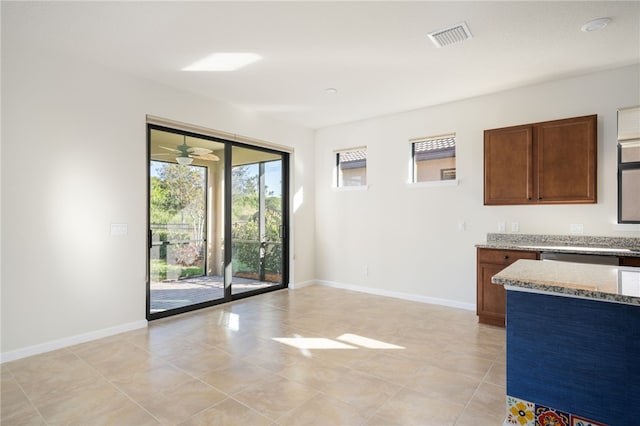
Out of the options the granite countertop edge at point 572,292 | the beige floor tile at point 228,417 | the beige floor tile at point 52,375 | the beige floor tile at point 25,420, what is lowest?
the beige floor tile at point 52,375

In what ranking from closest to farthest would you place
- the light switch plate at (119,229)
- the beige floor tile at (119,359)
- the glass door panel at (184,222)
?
the beige floor tile at (119,359) → the light switch plate at (119,229) → the glass door panel at (184,222)

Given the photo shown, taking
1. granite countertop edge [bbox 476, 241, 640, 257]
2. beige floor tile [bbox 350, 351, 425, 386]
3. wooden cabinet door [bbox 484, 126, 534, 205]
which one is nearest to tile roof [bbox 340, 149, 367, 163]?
wooden cabinet door [bbox 484, 126, 534, 205]

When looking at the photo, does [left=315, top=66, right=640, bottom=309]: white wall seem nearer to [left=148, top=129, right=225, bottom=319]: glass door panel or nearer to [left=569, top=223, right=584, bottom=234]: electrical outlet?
[left=569, top=223, right=584, bottom=234]: electrical outlet

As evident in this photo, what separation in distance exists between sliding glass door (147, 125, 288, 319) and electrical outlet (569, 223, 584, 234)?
402cm

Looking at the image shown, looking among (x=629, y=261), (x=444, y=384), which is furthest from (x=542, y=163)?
(x=444, y=384)

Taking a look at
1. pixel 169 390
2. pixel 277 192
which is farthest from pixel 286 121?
pixel 169 390

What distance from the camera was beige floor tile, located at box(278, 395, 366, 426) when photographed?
2.09m

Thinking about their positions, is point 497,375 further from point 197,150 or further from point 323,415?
point 197,150

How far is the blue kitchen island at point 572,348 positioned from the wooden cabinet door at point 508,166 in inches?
86.4

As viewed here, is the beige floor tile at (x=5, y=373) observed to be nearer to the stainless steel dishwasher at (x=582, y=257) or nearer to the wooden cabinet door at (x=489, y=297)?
the wooden cabinet door at (x=489, y=297)

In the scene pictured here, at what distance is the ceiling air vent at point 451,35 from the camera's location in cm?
287

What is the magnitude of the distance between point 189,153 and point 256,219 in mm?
1509

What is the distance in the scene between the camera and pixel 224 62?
11.5ft

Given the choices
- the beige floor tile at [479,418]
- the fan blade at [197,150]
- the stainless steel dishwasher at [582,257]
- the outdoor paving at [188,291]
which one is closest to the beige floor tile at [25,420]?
the outdoor paving at [188,291]
